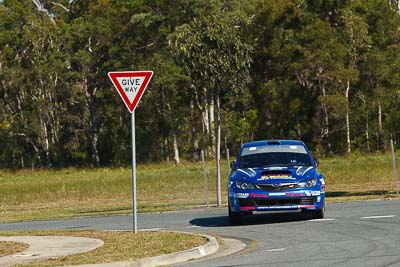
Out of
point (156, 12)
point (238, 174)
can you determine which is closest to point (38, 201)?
point (238, 174)

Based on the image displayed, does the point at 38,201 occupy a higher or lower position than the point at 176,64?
lower

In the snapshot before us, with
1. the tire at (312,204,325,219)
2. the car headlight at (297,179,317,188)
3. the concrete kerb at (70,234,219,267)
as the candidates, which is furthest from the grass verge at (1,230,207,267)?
the tire at (312,204,325,219)

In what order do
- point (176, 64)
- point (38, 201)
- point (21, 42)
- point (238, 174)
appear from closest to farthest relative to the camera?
point (238, 174)
point (38, 201)
point (176, 64)
point (21, 42)

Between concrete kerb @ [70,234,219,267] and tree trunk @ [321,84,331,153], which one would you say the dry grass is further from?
tree trunk @ [321,84,331,153]

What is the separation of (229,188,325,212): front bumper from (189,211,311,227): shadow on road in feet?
2.92

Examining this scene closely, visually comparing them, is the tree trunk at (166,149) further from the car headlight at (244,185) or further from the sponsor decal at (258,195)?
the sponsor decal at (258,195)

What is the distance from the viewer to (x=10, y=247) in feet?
56.7

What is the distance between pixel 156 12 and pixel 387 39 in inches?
650

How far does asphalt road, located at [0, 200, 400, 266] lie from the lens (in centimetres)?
1473

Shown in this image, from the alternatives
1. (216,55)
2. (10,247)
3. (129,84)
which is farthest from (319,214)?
(216,55)

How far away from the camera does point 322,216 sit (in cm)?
2183

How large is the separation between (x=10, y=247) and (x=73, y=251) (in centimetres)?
151

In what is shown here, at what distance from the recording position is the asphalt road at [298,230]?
14.7m

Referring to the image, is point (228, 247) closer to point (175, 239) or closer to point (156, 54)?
point (175, 239)
